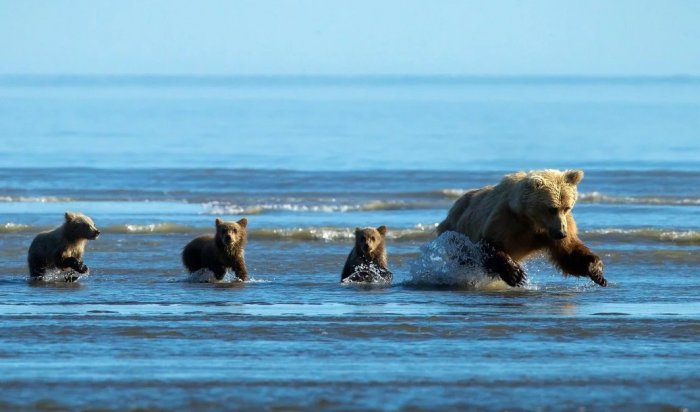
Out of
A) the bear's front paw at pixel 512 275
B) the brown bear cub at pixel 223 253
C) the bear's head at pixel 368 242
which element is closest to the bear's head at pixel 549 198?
the bear's front paw at pixel 512 275

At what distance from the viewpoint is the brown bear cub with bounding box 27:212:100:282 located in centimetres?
1323

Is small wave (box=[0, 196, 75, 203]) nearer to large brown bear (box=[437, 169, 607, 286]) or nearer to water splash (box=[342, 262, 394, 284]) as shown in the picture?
water splash (box=[342, 262, 394, 284])

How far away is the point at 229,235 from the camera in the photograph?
13.2 m

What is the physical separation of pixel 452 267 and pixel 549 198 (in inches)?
56.5

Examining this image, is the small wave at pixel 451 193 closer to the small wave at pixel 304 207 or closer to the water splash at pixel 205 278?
the small wave at pixel 304 207

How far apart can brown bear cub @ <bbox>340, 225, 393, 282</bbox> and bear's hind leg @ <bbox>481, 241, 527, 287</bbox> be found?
149cm

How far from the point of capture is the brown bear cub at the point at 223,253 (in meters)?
13.2

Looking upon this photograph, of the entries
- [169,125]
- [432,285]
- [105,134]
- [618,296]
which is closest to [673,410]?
[618,296]

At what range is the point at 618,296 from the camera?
11.6m

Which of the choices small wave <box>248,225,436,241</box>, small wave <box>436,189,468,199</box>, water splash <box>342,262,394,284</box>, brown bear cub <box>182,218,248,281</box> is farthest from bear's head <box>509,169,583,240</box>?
small wave <box>436,189,468,199</box>

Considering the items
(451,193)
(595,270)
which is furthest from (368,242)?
(451,193)

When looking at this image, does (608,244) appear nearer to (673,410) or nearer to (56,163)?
(673,410)

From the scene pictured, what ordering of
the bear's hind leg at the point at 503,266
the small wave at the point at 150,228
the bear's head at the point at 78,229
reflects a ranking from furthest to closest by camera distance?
the small wave at the point at 150,228, the bear's head at the point at 78,229, the bear's hind leg at the point at 503,266

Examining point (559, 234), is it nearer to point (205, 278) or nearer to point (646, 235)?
point (205, 278)
